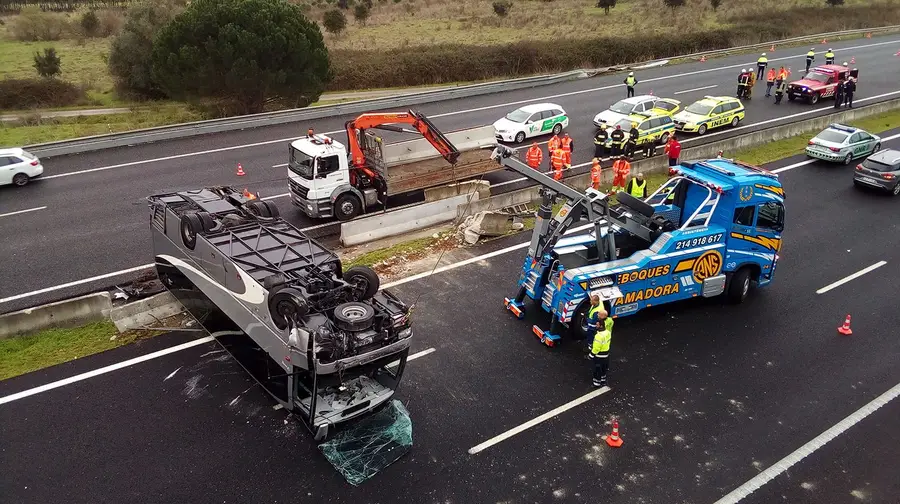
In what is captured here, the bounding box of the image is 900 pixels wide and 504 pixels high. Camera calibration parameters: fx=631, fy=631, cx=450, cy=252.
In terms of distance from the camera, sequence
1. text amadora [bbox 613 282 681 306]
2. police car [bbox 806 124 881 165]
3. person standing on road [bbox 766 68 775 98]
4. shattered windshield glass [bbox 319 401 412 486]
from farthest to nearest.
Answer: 1. person standing on road [bbox 766 68 775 98]
2. police car [bbox 806 124 881 165]
3. text amadora [bbox 613 282 681 306]
4. shattered windshield glass [bbox 319 401 412 486]

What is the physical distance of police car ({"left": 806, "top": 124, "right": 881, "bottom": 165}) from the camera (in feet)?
76.0

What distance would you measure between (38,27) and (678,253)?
61166 mm

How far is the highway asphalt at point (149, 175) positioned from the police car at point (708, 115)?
56cm

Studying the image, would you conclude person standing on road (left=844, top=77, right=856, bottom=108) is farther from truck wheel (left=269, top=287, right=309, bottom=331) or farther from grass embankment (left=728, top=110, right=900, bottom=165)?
truck wheel (left=269, top=287, right=309, bottom=331)

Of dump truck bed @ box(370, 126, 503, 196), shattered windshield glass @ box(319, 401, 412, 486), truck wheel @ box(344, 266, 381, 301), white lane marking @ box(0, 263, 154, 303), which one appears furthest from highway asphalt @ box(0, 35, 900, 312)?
shattered windshield glass @ box(319, 401, 412, 486)

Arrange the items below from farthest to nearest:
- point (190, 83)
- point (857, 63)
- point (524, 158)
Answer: point (857, 63)
point (190, 83)
point (524, 158)

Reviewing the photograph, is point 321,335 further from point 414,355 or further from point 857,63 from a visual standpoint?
point 857,63

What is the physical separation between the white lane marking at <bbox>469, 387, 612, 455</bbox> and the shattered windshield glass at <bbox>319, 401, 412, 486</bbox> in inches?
45.0

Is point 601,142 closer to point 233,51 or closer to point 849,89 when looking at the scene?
point 849,89

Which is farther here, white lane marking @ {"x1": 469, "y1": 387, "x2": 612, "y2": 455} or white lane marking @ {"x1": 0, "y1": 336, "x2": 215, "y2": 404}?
white lane marking @ {"x1": 0, "y1": 336, "x2": 215, "y2": 404}

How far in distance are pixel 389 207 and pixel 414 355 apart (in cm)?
824

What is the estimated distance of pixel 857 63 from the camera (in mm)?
41781

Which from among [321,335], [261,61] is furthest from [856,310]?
[261,61]

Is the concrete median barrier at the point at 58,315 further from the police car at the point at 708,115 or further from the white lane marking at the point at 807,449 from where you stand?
the police car at the point at 708,115
